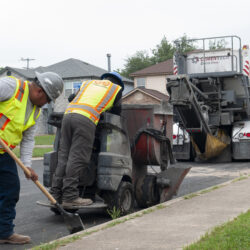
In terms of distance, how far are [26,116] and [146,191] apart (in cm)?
265

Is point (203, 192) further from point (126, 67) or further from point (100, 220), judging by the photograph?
point (126, 67)

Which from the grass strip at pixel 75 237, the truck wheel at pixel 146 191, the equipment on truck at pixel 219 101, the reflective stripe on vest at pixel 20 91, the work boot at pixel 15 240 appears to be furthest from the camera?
the equipment on truck at pixel 219 101

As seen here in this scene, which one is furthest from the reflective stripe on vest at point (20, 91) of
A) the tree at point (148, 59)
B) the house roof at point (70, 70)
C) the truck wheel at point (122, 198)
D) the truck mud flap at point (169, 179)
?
the tree at point (148, 59)

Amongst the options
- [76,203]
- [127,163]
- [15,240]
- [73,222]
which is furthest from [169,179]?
[15,240]

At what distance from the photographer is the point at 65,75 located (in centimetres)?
4638

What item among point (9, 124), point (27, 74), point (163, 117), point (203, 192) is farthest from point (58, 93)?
point (27, 74)

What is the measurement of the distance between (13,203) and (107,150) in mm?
1590

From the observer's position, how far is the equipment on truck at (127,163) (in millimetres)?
6203

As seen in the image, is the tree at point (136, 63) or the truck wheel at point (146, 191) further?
the tree at point (136, 63)

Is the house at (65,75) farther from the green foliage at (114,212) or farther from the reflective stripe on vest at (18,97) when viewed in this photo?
the reflective stripe on vest at (18,97)

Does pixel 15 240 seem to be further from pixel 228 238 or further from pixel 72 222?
pixel 228 238

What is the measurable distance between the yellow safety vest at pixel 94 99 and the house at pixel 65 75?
38.5 m

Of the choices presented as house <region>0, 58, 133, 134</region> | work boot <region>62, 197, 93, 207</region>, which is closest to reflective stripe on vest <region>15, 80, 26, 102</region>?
work boot <region>62, 197, 93, 207</region>

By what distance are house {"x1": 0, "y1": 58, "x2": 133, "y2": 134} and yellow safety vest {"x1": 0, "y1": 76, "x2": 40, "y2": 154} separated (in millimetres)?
39780
